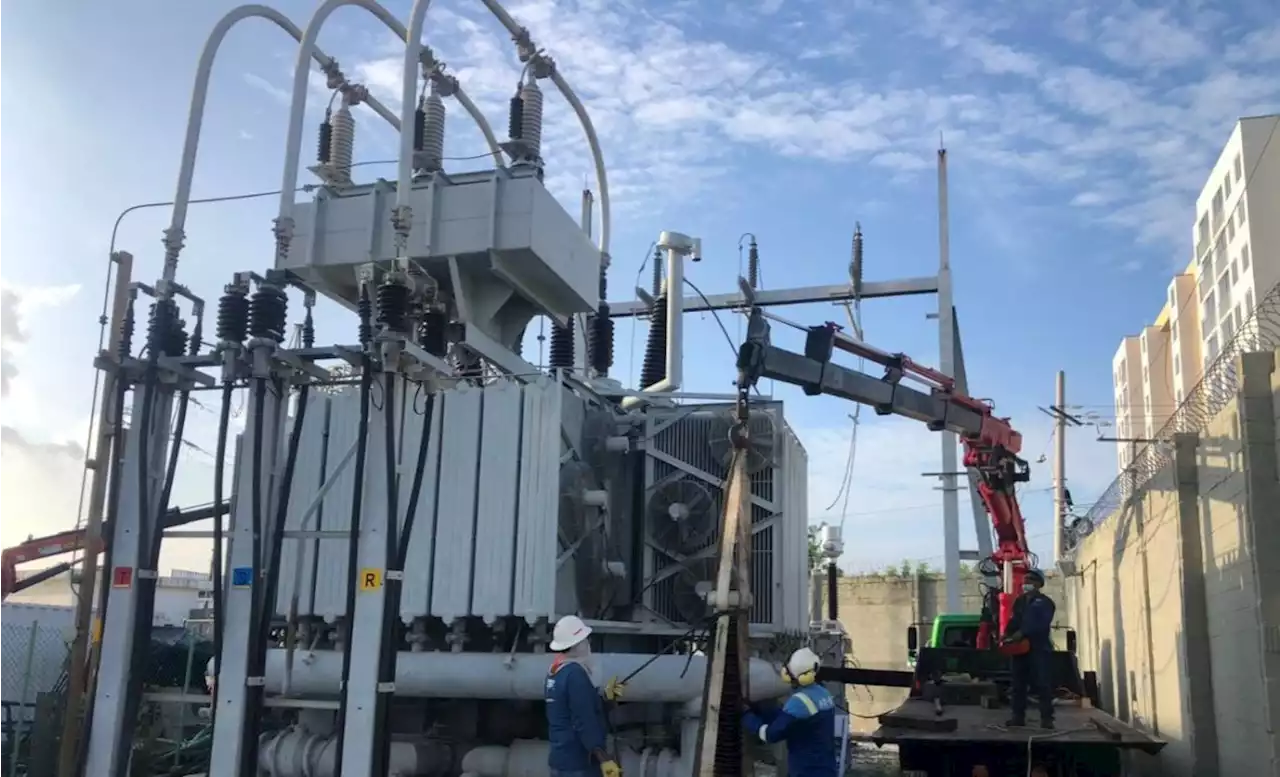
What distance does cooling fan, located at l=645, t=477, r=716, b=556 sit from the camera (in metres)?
12.7

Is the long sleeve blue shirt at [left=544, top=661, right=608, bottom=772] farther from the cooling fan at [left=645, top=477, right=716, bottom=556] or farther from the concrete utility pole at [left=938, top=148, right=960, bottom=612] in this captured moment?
the concrete utility pole at [left=938, top=148, right=960, bottom=612]

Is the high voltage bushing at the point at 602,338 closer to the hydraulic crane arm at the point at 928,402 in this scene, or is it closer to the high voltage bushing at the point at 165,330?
the hydraulic crane arm at the point at 928,402

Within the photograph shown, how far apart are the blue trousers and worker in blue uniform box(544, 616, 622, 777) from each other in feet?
19.3

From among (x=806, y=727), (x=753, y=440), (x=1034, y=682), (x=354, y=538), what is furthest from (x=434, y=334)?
(x=1034, y=682)

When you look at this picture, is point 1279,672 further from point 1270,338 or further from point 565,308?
point 565,308

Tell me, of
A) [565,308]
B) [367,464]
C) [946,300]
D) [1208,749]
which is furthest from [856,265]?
[367,464]

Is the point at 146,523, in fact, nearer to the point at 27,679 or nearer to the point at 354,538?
the point at 354,538

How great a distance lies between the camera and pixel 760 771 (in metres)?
12.2

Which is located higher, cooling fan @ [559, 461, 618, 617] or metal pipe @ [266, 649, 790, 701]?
cooling fan @ [559, 461, 618, 617]

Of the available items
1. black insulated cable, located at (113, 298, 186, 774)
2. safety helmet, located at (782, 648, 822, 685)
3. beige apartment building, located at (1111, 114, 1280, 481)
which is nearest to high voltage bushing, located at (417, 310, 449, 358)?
black insulated cable, located at (113, 298, 186, 774)

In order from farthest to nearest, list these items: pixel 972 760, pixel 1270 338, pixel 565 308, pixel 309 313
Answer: pixel 565 308 < pixel 309 313 < pixel 972 760 < pixel 1270 338

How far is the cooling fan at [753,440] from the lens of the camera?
12.9m

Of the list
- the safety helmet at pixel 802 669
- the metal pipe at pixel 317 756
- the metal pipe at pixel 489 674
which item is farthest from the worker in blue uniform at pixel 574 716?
the metal pipe at pixel 317 756

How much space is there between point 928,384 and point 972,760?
6305 millimetres
